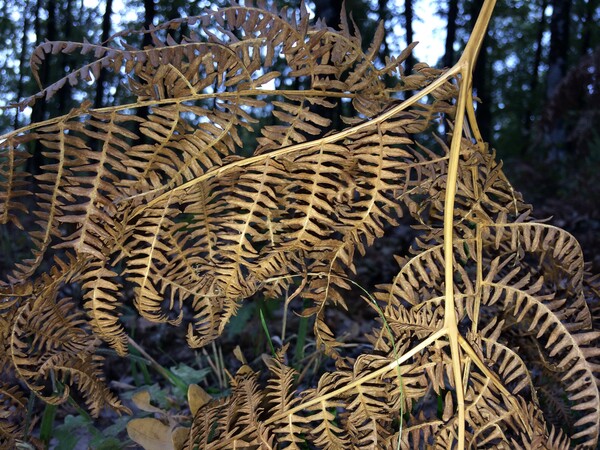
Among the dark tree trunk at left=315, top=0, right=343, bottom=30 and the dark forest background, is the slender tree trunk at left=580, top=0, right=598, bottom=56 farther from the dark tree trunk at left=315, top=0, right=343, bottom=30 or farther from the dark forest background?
the dark tree trunk at left=315, top=0, right=343, bottom=30

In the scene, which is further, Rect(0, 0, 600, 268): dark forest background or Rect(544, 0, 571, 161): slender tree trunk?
Rect(544, 0, 571, 161): slender tree trunk

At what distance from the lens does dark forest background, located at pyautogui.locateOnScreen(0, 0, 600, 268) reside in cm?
532

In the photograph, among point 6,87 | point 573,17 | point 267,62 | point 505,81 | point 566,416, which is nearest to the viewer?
point 267,62

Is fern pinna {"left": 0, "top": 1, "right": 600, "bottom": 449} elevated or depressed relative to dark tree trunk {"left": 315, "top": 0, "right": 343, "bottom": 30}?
depressed

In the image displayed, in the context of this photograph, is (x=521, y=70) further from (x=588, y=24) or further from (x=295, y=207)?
(x=295, y=207)

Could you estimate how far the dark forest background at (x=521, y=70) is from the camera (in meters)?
5.32

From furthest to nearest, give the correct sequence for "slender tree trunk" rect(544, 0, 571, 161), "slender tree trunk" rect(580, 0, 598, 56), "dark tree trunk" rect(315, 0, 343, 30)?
1. "slender tree trunk" rect(580, 0, 598, 56)
2. "slender tree trunk" rect(544, 0, 571, 161)
3. "dark tree trunk" rect(315, 0, 343, 30)

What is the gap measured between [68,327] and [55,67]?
72.1 ft

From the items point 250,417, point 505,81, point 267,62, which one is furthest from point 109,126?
point 505,81

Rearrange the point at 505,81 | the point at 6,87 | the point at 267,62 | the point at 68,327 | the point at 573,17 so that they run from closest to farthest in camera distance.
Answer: the point at 267,62, the point at 68,327, the point at 573,17, the point at 505,81, the point at 6,87

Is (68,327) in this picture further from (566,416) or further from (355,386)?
(566,416)

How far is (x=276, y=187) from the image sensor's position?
898 millimetres

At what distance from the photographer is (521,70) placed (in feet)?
68.1

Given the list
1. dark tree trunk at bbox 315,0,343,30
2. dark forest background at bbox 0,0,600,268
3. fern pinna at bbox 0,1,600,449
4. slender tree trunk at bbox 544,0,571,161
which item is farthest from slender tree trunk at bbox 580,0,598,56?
fern pinna at bbox 0,1,600,449
